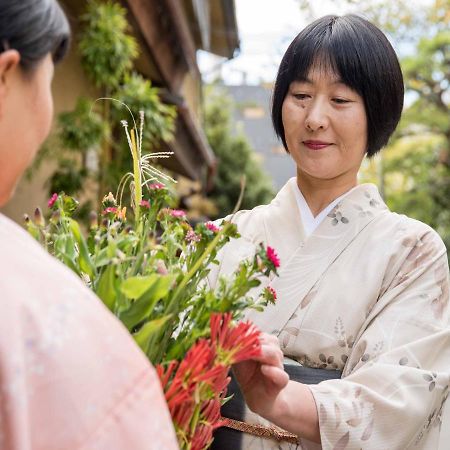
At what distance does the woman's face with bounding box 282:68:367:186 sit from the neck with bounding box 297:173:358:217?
1.5 inches

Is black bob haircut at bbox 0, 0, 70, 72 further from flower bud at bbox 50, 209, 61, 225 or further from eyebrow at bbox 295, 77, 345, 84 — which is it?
eyebrow at bbox 295, 77, 345, 84

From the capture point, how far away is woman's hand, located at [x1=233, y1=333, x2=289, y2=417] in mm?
1537

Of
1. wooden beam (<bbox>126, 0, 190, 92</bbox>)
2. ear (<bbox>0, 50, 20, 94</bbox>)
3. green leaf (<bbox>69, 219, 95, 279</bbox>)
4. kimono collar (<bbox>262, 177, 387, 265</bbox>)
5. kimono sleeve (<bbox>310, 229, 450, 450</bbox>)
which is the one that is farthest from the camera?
wooden beam (<bbox>126, 0, 190, 92</bbox>)

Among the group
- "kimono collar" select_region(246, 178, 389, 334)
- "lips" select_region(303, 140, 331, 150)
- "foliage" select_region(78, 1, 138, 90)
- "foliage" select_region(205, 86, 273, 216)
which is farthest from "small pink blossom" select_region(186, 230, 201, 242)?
"foliage" select_region(205, 86, 273, 216)

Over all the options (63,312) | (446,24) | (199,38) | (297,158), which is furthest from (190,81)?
(63,312)

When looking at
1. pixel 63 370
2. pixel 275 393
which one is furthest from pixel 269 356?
A: pixel 63 370

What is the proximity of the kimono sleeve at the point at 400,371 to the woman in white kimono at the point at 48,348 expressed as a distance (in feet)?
2.70

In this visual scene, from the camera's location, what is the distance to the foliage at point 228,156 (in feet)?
81.2

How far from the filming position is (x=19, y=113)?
1.21 m

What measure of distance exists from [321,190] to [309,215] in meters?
0.08

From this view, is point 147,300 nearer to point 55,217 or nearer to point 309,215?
point 55,217

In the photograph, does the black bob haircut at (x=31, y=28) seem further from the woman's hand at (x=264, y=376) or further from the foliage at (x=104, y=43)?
the foliage at (x=104, y=43)

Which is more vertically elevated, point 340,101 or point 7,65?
point 7,65

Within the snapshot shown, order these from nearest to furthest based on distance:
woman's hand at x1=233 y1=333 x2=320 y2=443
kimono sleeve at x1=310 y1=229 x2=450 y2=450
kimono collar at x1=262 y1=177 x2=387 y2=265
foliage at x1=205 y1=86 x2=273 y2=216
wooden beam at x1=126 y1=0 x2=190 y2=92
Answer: woman's hand at x1=233 y1=333 x2=320 y2=443, kimono sleeve at x1=310 y1=229 x2=450 y2=450, kimono collar at x1=262 y1=177 x2=387 y2=265, wooden beam at x1=126 y1=0 x2=190 y2=92, foliage at x1=205 y1=86 x2=273 y2=216
